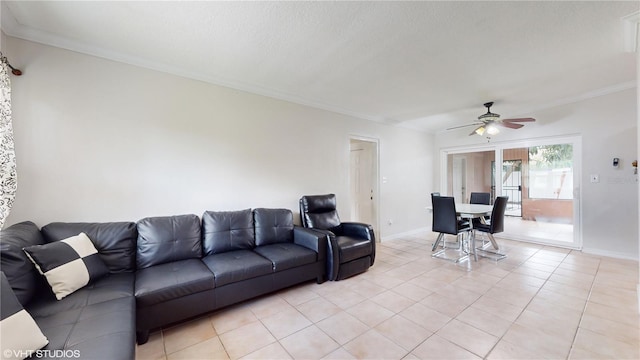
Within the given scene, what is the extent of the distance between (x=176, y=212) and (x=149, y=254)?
0.57m

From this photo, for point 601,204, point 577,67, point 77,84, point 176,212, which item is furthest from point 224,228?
point 601,204

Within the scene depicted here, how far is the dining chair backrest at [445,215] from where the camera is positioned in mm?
3707

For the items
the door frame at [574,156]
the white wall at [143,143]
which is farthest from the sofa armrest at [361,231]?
the door frame at [574,156]

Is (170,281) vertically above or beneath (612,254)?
above

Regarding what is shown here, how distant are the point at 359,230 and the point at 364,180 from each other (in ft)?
6.34

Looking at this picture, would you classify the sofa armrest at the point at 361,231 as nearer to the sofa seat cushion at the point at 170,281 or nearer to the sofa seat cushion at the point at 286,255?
the sofa seat cushion at the point at 286,255

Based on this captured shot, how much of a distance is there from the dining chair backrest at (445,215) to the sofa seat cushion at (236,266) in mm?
2776

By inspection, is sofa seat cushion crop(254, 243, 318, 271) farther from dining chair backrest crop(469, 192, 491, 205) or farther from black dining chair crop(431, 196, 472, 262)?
dining chair backrest crop(469, 192, 491, 205)

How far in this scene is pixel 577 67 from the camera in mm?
2947

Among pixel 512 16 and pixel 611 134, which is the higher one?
→ pixel 512 16

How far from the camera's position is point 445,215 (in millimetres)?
3828

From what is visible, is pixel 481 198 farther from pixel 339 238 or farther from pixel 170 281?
pixel 170 281

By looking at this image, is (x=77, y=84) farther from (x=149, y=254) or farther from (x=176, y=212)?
(x=149, y=254)

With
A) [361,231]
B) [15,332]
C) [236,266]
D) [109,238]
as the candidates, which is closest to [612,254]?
[361,231]
